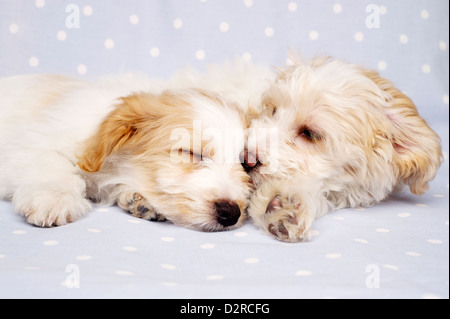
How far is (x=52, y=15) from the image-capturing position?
4562 millimetres

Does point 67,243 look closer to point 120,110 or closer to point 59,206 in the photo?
point 59,206

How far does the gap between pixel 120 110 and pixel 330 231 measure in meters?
1.24

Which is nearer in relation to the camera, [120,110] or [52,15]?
[120,110]

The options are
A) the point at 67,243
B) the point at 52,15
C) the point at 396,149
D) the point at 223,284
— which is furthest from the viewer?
the point at 52,15

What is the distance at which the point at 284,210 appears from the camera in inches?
106

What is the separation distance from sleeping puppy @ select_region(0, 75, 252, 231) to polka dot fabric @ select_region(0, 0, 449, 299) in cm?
9

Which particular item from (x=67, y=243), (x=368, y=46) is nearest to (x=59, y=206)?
(x=67, y=243)

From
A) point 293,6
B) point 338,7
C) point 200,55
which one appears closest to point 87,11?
point 200,55

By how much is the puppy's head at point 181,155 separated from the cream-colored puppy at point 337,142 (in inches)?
7.2

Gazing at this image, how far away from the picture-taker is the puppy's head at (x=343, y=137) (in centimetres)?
295

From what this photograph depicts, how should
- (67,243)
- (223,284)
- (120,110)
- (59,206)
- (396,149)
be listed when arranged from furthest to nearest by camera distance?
(396,149) → (120,110) → (59,206) → (67,243) → (223,284)

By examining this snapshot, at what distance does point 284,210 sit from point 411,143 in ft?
2.95

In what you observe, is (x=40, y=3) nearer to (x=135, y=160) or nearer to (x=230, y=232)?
(x=135, y=160)

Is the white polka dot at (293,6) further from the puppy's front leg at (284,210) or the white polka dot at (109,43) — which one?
the puppy's front leg at (284,210)
